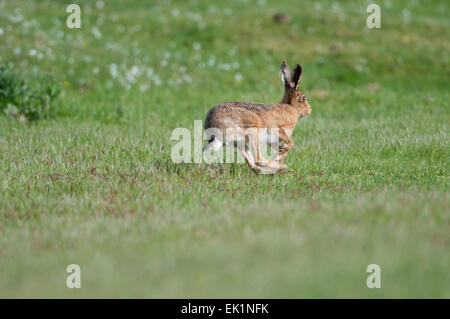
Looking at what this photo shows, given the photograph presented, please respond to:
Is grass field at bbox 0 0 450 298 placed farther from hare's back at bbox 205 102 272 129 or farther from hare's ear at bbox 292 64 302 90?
hare's ear at bbox 292 64 302 90

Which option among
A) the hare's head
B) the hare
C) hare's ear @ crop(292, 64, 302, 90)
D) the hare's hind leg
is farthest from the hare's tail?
hare's ear @ crop(292, 64, 302, 90)

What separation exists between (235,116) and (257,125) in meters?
0.34

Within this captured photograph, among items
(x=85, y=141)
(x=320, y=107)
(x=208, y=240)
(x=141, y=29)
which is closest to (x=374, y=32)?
(x=320, y=107)

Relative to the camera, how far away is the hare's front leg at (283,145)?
24.2 ft

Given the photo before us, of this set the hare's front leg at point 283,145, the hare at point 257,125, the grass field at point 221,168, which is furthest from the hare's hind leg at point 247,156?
the hare's front leg at point 283,145

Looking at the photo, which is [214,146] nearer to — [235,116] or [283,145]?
[235,116]

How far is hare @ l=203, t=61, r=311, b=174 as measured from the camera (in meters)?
6.93

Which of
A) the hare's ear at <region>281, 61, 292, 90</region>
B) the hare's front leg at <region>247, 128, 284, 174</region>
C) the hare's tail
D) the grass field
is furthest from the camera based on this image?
the hare's ear at <region>281, 61, 292, 90</region>

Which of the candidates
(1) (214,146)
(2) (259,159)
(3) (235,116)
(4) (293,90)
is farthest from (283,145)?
(1) (214,146)

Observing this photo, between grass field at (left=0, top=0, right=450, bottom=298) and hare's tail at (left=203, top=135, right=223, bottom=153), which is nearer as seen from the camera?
grass field at (left=0, top=0, right=450, bottom=298)

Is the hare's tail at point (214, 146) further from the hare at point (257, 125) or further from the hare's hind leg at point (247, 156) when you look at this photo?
the hare's hind leg at point (247, 156)

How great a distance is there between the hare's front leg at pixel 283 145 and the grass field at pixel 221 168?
369 mm

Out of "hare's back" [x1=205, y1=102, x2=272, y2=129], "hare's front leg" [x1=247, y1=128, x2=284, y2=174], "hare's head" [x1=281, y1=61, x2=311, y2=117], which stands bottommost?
"hare's front leg" [x1=247, y1=128, x2=284, y2=174]

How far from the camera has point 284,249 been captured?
4.46 metres
